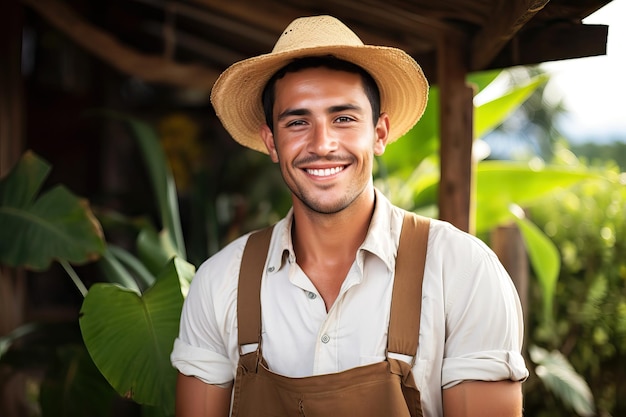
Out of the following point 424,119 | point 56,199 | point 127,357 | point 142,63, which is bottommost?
point 127,357

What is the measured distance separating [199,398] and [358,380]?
50cm

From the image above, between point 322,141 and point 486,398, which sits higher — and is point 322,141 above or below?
above

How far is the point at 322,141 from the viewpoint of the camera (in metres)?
2.04

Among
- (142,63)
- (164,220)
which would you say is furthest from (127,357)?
(142,63)

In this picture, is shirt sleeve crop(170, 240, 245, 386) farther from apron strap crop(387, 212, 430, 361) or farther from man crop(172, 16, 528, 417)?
apron strap crop(387, 212, 430, 361)

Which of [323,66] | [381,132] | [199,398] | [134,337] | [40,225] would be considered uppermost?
[323,66]

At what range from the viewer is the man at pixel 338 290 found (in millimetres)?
1937

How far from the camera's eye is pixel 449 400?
1958 mm

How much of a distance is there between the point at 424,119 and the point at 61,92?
2864mm

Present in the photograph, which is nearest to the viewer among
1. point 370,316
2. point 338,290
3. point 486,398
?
point 486,398

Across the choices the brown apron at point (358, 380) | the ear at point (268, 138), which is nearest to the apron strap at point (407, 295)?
the brown apron at point (358, 380)

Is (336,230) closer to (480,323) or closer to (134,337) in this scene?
(480,323)

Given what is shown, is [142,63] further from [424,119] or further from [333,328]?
[333,328]

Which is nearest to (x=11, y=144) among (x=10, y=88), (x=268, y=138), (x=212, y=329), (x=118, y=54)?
(x=10, y=88)
